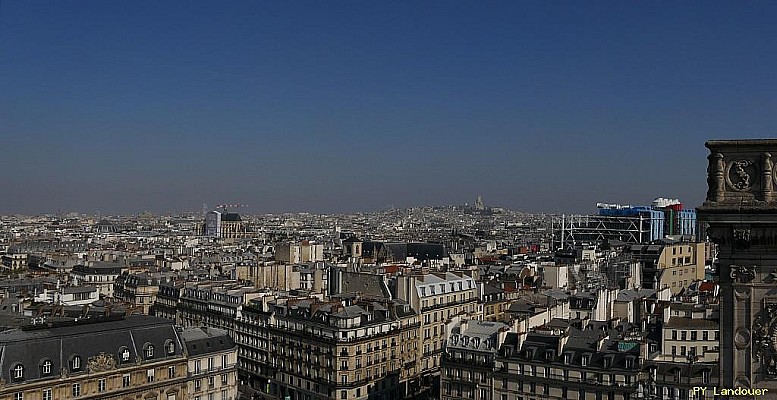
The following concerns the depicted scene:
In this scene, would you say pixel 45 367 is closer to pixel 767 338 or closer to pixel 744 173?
pixel 767 338

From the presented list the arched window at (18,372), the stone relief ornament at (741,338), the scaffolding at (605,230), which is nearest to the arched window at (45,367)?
the arched window at (18,372)

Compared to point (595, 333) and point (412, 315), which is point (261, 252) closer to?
point (412, 315)

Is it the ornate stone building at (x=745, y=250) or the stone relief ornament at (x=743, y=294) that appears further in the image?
the stone relief ornament at (x=743, y=294)

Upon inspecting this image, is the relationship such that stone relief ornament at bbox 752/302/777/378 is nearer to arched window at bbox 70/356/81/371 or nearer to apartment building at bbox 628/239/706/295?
arched window at bbox 70/356/81/371

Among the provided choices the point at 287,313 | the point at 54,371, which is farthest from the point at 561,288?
the point at 54,371

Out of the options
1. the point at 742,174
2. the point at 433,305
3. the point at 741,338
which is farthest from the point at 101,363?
the point at 742,174

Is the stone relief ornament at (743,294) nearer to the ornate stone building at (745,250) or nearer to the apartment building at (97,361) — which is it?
the ornate stone building at (745,250)
